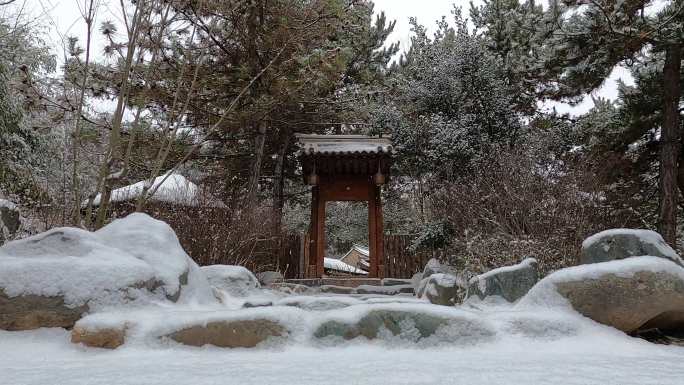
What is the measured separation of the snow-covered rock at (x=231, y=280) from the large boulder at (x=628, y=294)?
3.34m

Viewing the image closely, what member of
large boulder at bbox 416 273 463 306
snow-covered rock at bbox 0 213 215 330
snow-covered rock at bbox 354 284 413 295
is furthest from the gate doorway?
snow-covered rock at bbox 0 213 215 330

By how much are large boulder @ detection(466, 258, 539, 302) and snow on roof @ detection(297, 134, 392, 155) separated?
4.29 m

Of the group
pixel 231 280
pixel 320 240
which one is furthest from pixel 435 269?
pixel 231 280

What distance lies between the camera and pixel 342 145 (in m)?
8.78

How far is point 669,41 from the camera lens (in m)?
6.48

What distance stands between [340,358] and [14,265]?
7.19 feet

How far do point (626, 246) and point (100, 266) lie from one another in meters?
3.86

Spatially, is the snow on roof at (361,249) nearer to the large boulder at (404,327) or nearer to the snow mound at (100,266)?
the snow mound at (100,266)

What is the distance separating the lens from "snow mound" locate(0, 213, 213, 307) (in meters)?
2.97

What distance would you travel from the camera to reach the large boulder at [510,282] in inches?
167

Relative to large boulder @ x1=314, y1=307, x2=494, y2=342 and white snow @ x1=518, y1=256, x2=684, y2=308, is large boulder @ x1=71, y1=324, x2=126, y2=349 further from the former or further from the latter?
white snow @ x1=518, y1=256, x2=684, y2=308

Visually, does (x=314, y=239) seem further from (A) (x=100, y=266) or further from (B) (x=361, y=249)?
(B) (x=361, y=249)

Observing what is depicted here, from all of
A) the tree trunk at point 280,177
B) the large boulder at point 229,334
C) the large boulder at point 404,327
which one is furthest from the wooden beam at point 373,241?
the large boulder at point 229,334

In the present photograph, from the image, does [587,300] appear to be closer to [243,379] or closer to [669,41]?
[243,379]
